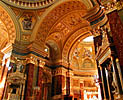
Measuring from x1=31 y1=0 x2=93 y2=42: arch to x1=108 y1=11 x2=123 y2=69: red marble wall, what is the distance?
4.94 m

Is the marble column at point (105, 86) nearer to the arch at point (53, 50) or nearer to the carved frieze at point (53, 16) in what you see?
the carved frieze at point (53, 16)

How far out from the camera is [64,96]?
1170 cm

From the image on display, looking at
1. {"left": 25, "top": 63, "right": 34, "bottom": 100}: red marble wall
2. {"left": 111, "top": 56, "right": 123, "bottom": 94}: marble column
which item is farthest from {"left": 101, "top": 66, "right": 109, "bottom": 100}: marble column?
{"left": 25, "top": 63, "right": 34, "bottom": 100}: red marble wall

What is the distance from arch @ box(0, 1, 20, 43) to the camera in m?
10.8

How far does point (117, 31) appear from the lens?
5.45 meters

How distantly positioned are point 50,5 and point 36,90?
661 centimetres

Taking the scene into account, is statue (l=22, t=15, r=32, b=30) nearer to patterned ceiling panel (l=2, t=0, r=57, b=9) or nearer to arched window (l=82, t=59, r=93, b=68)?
patterned ceiling panel (l=2, t=0, r=57, b=9)

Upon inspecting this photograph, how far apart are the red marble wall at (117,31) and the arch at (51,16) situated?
4.94 meters

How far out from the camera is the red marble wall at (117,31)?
5137 millimetres

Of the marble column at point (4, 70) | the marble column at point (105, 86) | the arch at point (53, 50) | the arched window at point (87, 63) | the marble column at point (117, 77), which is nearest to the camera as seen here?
the marble column at point (117, 77)

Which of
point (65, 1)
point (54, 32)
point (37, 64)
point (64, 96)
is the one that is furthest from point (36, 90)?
point (65, 1)

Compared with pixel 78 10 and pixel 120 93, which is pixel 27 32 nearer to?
pixel 78 10

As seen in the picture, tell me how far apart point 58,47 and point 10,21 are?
5097mm

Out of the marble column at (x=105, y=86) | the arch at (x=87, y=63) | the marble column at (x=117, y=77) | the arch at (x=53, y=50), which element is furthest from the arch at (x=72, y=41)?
the marble column at (x=117, y=77)
